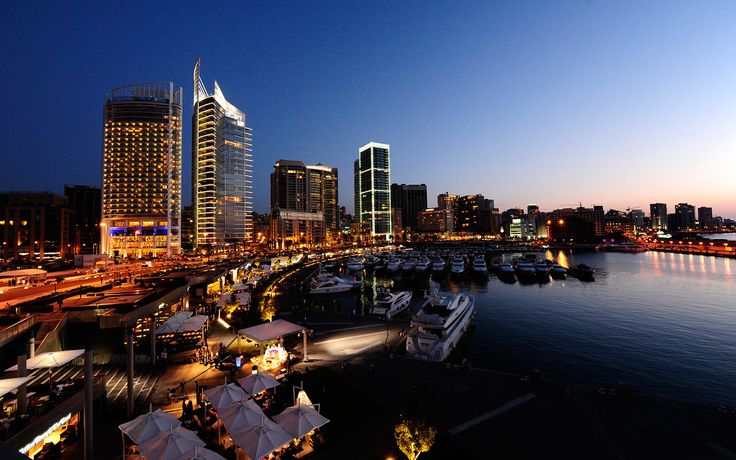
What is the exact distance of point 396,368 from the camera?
2095 cm

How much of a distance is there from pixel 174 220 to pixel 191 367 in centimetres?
15013

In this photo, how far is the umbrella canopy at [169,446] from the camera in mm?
11047

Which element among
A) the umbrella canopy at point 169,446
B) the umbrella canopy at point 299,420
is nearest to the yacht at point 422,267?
the umbrella canopy at point 299,420

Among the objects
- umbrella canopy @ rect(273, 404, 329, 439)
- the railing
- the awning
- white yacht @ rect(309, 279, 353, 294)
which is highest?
the railing

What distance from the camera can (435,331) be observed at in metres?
27.3

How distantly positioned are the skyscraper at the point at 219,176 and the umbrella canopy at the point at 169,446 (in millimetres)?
167109

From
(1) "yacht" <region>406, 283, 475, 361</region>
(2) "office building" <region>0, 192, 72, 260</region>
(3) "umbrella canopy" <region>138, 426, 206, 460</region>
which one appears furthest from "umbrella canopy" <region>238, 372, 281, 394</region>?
(2) "office building" <region>0, 192, 72, 260</region>

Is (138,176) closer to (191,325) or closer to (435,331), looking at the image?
(191,325)

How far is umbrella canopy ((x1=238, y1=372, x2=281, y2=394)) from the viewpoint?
16.2 m

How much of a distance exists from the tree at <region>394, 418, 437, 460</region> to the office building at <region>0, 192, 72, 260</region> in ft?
527

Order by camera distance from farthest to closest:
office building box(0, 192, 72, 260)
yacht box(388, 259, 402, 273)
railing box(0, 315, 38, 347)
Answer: office building box(0, 192, 72, 260) → yacht box(388, 259, 402, 273) → railing box(0, 315, 38, 347)

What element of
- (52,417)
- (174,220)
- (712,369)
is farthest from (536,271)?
(174,220)

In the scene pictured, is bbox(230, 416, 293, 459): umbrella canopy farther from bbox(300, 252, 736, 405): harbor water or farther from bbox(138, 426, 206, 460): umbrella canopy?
bbox(300, 252, 736, 405): harbor water

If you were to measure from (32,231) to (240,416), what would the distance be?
160 metres
